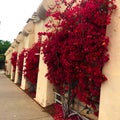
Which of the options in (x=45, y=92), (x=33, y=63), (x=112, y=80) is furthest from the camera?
(x=33, y=63)

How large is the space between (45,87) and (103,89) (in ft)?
18.3

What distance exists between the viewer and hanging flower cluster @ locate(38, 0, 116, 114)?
25.2ft

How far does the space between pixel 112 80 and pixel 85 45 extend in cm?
113

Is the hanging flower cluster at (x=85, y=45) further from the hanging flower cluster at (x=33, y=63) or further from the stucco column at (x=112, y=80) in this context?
the hanging flower cluster at (x=33, y=63)

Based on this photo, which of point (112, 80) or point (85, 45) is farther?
point (85, 45)

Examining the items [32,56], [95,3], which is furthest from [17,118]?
[32,56]

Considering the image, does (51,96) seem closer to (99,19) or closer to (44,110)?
(44,110)

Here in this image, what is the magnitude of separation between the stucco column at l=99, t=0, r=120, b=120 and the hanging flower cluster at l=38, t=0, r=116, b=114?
0.43 ft

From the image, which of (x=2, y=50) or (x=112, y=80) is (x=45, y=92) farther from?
(x=2, y=50)

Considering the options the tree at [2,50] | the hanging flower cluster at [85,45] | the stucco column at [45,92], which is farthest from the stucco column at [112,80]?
the tree at [2,50]

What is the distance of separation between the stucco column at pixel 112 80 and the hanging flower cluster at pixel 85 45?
0.13 m

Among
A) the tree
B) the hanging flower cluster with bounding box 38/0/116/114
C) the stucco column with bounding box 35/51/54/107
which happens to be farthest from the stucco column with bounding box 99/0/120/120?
the tree

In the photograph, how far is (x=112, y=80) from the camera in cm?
725

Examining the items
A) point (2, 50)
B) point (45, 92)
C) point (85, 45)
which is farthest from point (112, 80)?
point (2, 50)
